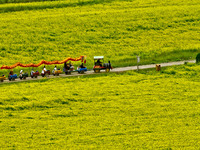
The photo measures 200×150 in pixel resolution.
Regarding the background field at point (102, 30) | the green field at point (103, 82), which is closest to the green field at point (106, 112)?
the green field at point (103, 82)

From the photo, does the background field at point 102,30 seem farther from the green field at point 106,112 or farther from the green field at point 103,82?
the green field at point 106,112

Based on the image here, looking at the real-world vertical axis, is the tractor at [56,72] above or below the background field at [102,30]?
below

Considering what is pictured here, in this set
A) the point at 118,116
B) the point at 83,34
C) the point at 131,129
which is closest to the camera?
the point at 131,129

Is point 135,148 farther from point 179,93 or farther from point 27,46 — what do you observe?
point 27,46

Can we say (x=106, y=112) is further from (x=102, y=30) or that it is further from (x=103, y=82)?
(x=102, y=30)

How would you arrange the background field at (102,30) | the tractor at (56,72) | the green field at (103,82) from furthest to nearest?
the background field at (102,30), the tractor at (56,72), the green field at (103,82)

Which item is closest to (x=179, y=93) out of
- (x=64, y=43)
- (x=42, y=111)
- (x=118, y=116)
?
(x=118, y=116)
